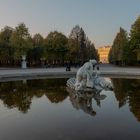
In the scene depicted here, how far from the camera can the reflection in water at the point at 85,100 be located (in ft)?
37.9

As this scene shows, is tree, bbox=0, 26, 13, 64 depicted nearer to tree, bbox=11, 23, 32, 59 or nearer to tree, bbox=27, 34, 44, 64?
tree, bbox=11, 23, 32, 59

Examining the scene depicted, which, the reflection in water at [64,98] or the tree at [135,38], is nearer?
the reflection in water at [64,98]

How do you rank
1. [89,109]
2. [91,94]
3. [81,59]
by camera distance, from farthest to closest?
[81,59] < [91,94] < [89,109]

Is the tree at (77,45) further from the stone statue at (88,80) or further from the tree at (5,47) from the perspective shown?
the stone statue at (88,80)

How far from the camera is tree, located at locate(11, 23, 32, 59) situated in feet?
168

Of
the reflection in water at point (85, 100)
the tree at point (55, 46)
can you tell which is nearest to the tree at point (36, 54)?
the tree at point (55, 46)

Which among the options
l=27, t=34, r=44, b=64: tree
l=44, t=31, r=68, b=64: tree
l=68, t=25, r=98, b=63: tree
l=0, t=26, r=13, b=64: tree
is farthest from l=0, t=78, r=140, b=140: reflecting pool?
l=68, t=25, r=98, b=63: tree

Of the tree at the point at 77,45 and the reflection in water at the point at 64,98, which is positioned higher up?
the tree at the point at 77,45

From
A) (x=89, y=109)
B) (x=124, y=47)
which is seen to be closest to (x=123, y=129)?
(x=89, y=109)

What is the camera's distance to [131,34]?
51.9 m

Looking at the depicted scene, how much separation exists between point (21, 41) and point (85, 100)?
4030 cm

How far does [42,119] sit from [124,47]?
49725 millimetres

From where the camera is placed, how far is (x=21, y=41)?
5175 cm

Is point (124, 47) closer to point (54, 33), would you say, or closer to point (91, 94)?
point (54, 33)
